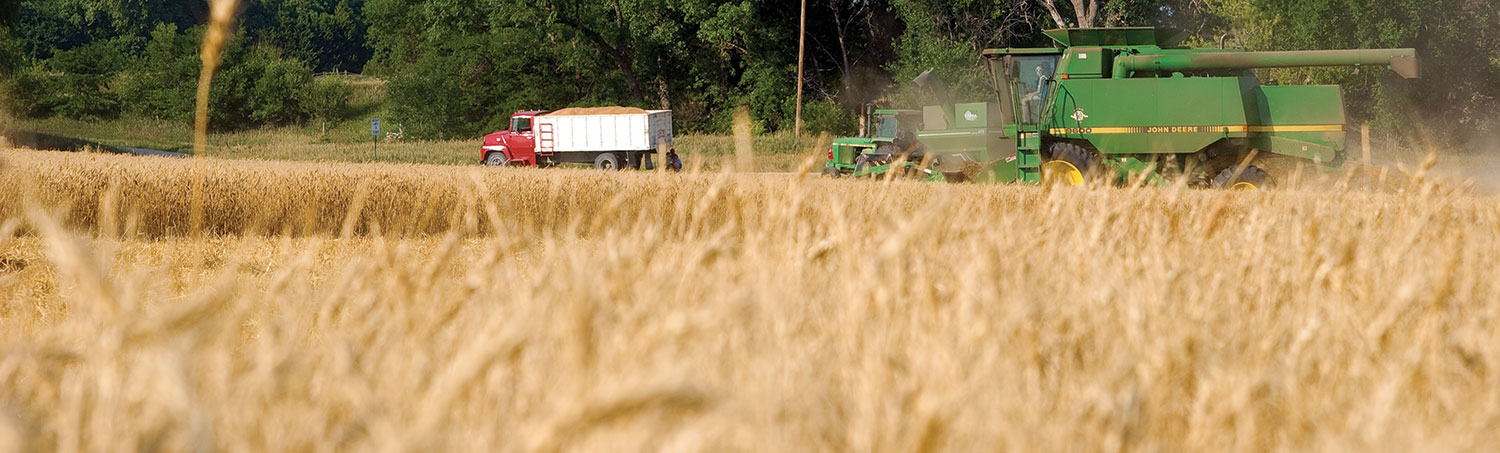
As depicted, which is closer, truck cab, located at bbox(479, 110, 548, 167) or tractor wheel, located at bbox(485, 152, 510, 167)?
truck cab, located at bbox(479, 110, 548, 167)

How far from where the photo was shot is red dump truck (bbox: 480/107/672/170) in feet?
93.2

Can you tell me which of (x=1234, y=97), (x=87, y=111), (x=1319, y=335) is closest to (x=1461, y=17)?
(x=1234, y=97)

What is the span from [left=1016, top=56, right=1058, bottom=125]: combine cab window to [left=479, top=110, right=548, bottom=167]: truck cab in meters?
15.3

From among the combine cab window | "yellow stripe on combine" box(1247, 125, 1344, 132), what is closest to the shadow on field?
the combine cab window

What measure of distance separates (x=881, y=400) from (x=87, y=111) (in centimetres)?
5828

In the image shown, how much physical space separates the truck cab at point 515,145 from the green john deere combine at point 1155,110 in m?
15.0

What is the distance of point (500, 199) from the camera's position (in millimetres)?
9977

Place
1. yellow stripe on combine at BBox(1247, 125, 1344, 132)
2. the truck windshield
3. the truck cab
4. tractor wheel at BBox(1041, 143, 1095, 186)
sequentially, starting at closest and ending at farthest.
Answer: yellow stripe on combine at BBox(1247, 125, 1344, 132) → tractor wheel at BBox(1041, 143, 1095, 186) → the truck windshield → the truck cab

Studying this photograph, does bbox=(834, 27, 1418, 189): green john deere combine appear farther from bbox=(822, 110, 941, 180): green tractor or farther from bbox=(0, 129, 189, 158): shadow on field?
bbox=(0, 129, 189, 158): shadow on field

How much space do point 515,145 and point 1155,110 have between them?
17688 millimetres

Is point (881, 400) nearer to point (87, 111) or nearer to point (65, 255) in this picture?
point (65, 255)

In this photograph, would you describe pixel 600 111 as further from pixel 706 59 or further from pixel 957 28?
pixel 706 59

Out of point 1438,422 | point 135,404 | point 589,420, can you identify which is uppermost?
point 589,420

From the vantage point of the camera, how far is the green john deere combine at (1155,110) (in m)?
13.9
